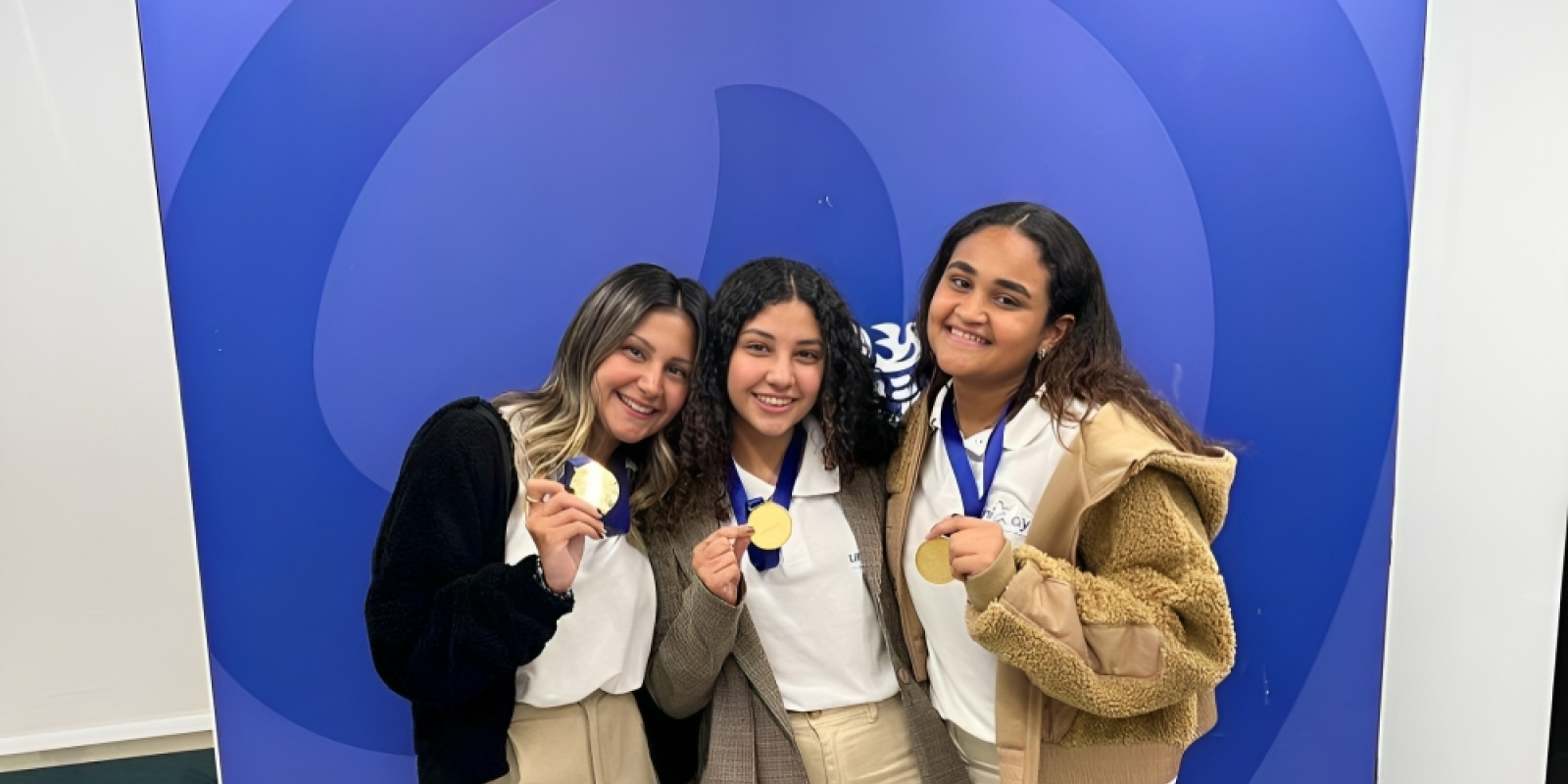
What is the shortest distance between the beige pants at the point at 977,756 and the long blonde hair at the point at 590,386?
1061 mm

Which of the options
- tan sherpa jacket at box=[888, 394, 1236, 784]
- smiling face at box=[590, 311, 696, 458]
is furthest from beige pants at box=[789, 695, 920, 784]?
smiling face at box=[590, 311, 696, 458]

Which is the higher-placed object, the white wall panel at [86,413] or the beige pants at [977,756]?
the white wall panel at [86,413]

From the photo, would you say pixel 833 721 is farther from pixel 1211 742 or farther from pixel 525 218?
pixel 525 218

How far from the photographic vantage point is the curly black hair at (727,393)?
255 cm

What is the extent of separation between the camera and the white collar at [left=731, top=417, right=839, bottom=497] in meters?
2.63

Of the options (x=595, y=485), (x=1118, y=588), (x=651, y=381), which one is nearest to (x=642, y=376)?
(x=651, y=381)

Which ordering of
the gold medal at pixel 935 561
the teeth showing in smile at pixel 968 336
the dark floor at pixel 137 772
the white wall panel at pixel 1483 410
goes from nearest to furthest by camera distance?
the gold medal at pixel 935 561
the teeth showing in smile at pixel 968 336
the white wall panel at pixel 1483 410
the dark floor at pixel 137 772

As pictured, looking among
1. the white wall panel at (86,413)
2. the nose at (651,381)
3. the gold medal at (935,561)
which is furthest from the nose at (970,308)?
the white wall panel at (86,413)

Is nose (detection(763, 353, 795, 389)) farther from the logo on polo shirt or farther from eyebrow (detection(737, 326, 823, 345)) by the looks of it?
the logo on polo shirt

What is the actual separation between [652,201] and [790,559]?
1077mm

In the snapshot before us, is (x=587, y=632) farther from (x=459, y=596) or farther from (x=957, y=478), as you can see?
(x=957, y=478)

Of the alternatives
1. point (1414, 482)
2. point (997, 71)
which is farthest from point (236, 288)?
point (1414, 482)

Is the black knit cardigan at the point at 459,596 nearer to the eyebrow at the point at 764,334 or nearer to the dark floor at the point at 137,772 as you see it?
the eyebrow at the point at 764,334

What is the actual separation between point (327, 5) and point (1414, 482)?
355cm
